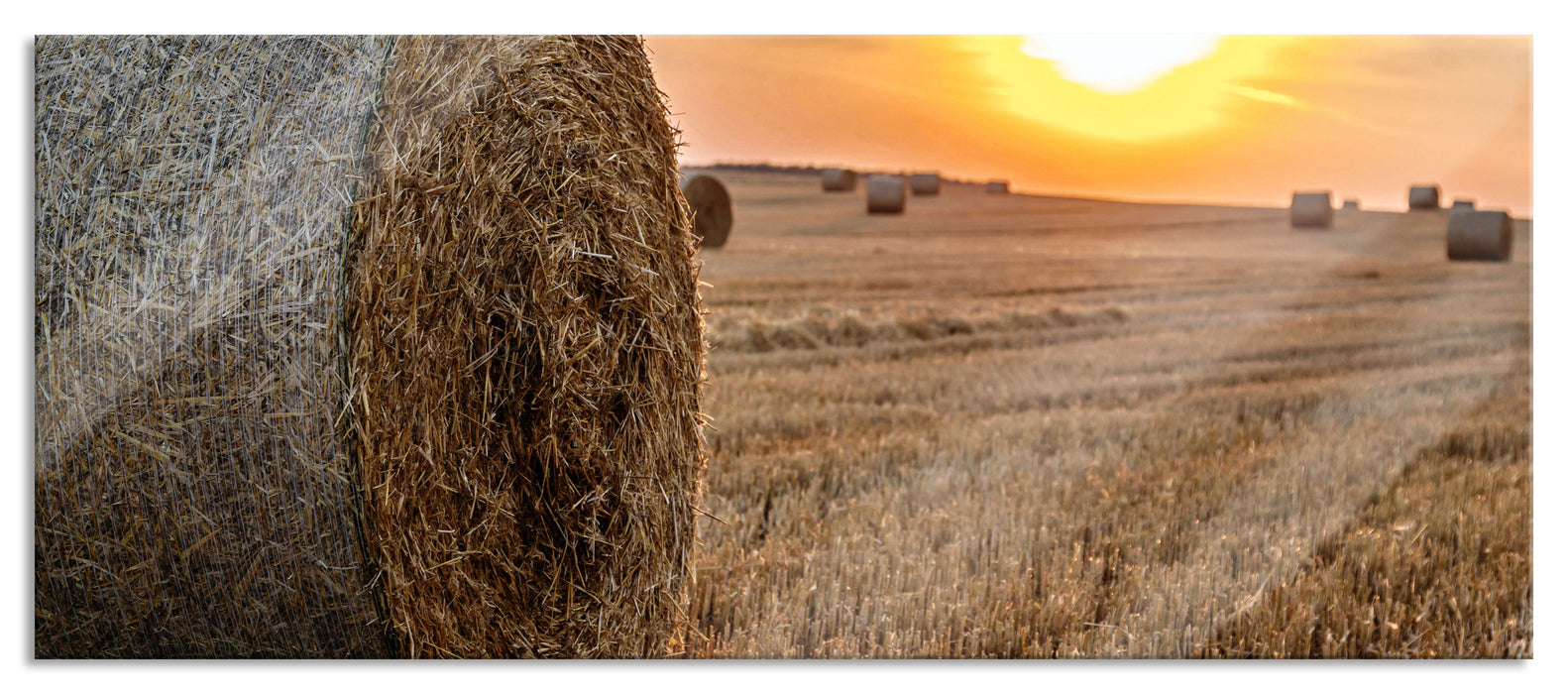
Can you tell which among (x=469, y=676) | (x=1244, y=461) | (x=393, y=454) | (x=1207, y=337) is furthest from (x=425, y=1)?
(x=1207, y=337)

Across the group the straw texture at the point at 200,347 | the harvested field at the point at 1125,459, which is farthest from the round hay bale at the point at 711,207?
the straw texture at the point at 200,347

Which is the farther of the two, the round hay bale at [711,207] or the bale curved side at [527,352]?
the round hay bale at [711,207]

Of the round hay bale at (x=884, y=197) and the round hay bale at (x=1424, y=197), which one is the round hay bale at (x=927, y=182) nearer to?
the round hay bale at (x=884, y=197)

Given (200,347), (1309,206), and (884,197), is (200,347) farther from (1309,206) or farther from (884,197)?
(884,197)

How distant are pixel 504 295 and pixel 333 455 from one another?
56 centimetres

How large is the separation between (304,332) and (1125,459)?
3271mm

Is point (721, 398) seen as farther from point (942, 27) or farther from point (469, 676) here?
point (469, 676)

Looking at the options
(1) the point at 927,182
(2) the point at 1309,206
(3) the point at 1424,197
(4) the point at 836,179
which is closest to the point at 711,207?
(1) the point at 927,182

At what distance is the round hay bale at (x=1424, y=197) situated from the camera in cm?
443

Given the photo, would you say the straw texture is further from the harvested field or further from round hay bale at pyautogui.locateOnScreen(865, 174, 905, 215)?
round hay bale at pyautogui.locateOnScreen(865, 174, 905, 215)

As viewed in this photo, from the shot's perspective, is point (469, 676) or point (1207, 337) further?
point (1207, 337)

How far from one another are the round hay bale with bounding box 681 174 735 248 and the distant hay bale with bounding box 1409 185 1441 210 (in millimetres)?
4706

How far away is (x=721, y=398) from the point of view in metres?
5.25

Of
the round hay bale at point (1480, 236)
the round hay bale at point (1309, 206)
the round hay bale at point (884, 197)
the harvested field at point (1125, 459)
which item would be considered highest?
the round hay bale at point (884, 197)
